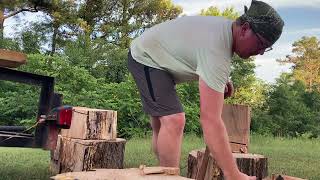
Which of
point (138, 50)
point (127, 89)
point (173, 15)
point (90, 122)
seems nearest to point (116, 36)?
point (173, 15)

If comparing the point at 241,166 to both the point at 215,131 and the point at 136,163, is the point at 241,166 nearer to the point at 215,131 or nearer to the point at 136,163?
the point at 215,131

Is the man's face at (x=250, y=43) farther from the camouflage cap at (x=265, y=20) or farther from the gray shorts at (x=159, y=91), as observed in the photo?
the gray shorts at (x=159, y=91)

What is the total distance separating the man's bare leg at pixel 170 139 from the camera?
3244mm

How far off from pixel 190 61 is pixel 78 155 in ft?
7.67

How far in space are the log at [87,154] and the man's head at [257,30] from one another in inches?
95.1

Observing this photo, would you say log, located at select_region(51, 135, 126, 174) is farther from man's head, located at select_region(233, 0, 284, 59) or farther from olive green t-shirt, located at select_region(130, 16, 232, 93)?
man's head, located at select_region(233, 0, 284, 59)

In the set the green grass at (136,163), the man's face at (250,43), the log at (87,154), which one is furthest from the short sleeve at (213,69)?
the green grass at (136,163)

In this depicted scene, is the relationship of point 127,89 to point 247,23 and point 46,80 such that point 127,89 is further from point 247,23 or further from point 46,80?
point 247,23

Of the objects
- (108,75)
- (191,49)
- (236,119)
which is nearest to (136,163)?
(236,119)

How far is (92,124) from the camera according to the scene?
523 centimetres

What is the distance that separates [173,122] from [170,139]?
10 centimetres

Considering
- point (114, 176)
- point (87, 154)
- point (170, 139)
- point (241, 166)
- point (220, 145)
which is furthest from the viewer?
point (87, 154)

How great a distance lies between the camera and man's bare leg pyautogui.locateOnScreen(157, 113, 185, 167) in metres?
3.24

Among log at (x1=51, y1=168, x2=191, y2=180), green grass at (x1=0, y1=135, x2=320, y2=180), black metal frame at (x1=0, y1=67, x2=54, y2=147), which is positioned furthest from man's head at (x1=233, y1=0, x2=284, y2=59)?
green grass at (x1=0, y1=135, x2=320, y2=180)
